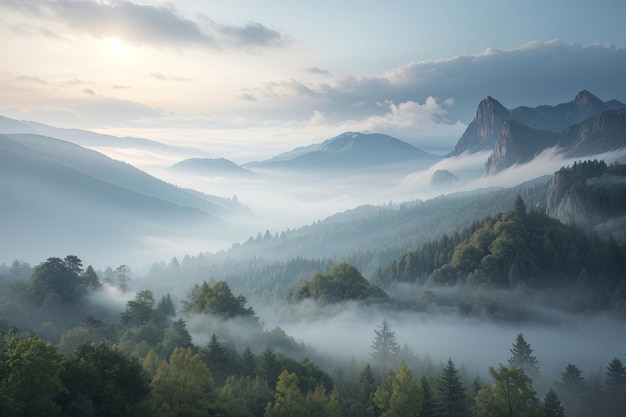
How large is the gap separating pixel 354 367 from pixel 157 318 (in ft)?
116

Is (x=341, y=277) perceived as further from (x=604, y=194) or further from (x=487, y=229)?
(x=604, y=194)

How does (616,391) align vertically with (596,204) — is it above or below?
below

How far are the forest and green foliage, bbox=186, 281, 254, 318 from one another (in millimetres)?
252

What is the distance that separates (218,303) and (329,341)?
3119cm

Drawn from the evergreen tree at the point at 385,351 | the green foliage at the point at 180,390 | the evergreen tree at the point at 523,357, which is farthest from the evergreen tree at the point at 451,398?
the evergreen tree at the point at 523,357

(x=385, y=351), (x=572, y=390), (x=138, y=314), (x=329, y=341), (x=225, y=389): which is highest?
(x=225, y=389)

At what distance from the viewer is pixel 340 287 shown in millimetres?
114438

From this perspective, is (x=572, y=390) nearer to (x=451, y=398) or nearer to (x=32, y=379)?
(x=451, y=398)

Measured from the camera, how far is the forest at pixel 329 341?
40.0m

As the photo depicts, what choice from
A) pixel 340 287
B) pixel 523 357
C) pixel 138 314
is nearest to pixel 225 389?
pixel 138 314

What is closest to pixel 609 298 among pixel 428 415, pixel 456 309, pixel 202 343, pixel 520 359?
pixel 456 309

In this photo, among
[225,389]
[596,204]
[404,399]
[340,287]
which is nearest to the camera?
[225,389]

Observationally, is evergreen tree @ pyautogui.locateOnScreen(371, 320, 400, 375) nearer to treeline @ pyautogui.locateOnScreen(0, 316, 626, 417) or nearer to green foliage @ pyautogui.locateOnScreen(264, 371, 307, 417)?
treeline @ pyautogui.locateOnScreen(0, 316, 626, 417)

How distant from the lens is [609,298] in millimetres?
147500
